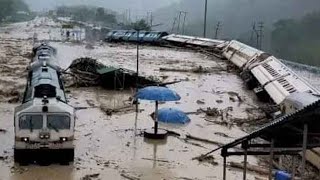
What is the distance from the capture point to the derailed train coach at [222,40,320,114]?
1827cm

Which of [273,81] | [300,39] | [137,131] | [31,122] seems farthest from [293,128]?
[300,39]

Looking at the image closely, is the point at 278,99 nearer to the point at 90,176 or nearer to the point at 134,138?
the point at 134,138

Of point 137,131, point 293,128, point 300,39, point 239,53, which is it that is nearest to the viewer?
point 293,128

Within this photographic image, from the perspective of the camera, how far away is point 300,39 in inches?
1794

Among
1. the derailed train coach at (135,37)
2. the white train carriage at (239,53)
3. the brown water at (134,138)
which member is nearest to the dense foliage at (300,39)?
the white train carriage at (239,53)

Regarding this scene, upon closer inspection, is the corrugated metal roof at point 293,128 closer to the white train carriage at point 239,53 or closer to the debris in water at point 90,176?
the debris in water at point 90,176

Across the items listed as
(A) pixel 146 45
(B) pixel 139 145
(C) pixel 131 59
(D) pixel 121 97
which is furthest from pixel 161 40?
(B) pixel 139 145

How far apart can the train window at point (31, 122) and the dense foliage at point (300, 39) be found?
1181 inches

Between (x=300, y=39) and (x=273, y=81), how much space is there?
63.2 ft

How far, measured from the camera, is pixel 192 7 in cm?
12500

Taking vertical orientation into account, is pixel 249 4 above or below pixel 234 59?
above

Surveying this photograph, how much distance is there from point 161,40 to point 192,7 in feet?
236

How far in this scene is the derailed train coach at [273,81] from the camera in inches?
719

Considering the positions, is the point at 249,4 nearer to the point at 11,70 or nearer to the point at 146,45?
the point at 146,45
